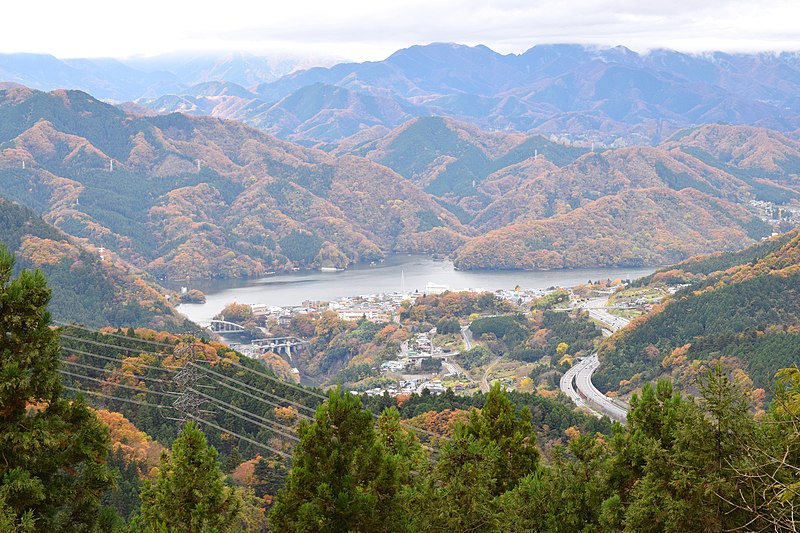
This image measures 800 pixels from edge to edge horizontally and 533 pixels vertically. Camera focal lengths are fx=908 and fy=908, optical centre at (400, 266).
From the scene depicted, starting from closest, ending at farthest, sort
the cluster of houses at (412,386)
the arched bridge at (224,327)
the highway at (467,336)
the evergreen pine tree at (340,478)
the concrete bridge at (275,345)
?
the evergreen pine tree at (340,478)
the cluster of houses at (412,386)
the highway at (467,336)
the concrete bridge at (275,345)
the arched bridge at (224,327)

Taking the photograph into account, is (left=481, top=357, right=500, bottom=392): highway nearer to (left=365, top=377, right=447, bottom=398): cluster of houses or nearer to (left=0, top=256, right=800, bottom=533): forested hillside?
(left=365, top=377, right=447, bottom=398): cluster of houses

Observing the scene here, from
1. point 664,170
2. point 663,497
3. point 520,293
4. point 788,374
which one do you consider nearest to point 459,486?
point 663,497

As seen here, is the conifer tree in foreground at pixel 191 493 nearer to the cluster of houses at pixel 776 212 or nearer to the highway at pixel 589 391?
the highway at pixel 589 391

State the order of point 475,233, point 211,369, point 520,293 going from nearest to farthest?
point 211,369
point 520,293
point 475,233

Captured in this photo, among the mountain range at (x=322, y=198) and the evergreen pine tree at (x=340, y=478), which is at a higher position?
the evergreen pine tree at (x=340, y=478)

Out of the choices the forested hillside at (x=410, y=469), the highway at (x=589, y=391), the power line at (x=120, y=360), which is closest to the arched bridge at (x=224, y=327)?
the highway at (x=589, y=391)

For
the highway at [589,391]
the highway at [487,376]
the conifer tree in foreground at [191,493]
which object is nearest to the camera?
the conifer tree in foreground at [191,493]

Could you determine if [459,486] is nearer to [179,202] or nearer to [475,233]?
[179,202]
